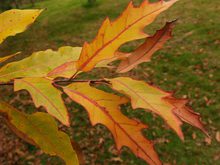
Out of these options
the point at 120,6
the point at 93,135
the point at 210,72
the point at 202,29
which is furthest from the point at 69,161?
the point at 120,6

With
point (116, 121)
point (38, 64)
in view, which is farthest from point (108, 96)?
point (38, 64)

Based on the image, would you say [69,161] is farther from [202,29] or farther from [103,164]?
[202,29]

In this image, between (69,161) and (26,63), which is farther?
(26,63)

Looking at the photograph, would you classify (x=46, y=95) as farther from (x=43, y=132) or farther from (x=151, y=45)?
(x=151, y=45)

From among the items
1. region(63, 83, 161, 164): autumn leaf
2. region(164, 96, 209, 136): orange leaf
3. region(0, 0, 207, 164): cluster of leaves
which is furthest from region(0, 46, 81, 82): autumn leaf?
region(164, 96, 209, 136): orange leaf

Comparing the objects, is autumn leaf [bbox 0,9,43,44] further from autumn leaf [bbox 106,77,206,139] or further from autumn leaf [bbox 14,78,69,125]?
autumn leaf [bbox 106,77,206,139]
